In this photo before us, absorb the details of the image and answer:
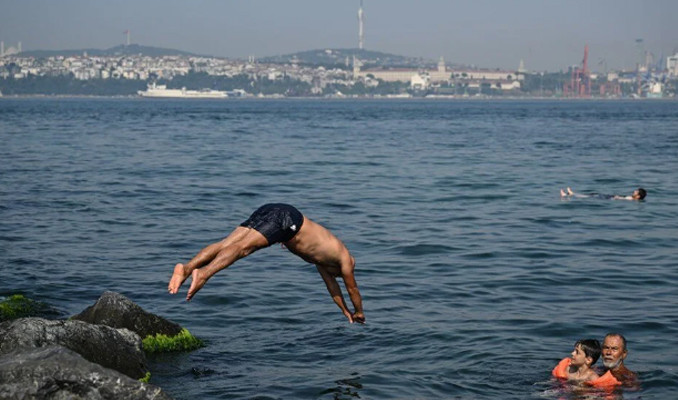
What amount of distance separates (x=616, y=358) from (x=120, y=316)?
5992mm

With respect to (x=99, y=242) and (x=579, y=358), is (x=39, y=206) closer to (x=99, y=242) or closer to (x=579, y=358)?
(x=99, y=242)

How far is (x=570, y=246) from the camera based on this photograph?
22.3 m

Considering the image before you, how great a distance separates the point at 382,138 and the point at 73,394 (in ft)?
211

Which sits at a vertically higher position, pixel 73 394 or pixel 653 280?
pixel 73 394

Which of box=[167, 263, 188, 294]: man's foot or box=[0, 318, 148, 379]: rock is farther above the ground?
box=[167, 263, 188, 294]: man's foot

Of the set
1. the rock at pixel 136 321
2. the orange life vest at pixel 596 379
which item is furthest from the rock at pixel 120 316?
the orange life vest at pixel 596 379

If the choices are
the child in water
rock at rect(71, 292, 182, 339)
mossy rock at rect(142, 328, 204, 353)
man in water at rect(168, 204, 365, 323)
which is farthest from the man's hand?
rock at rect(71, 292, 182, 339)

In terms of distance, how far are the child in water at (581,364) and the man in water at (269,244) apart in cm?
264

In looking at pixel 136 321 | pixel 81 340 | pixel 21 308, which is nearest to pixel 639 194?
pixel 21 308

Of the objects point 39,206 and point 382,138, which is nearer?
point 39,206

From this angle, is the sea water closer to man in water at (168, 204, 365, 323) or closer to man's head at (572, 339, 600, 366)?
man's head at (572, 339, 600, 366)

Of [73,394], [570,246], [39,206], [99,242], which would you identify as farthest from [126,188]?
[73,394]

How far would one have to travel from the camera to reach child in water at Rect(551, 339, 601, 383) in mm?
11578

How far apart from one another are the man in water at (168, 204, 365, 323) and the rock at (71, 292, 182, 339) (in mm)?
2742
